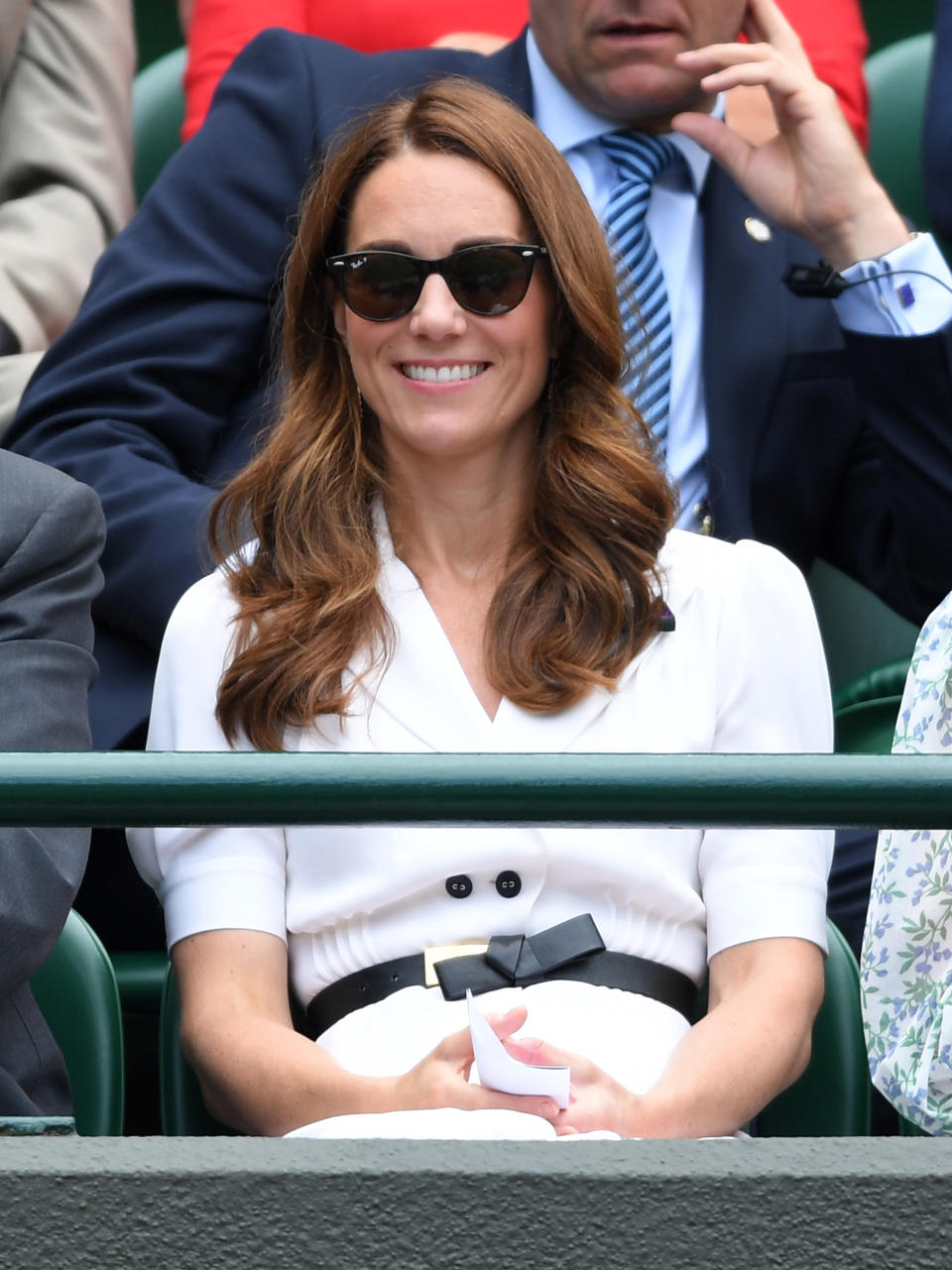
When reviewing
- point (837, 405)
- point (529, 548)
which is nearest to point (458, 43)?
point (837, 405)

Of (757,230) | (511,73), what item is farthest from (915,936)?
(511,73)

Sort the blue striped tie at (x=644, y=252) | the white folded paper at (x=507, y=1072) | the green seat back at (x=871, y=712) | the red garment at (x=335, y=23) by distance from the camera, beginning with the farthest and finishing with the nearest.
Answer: the red garment at (x=335, y=23) < the blue striped tie at (x=644, y=252) < the green seat back at (x=871, y=712) < the white folded paper at (x=507, y=1072)

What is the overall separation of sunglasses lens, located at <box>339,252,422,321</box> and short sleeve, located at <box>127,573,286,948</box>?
0.33m

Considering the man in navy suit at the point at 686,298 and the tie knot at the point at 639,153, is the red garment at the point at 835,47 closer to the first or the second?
the man in navy suit at the point at 686,298

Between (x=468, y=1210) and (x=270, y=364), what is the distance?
1.72 meters

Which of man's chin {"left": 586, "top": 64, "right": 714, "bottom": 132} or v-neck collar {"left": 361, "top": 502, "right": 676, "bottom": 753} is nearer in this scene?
v-neck collar {"left": 361, "top": 502, "right": 676, "bottom": 753}

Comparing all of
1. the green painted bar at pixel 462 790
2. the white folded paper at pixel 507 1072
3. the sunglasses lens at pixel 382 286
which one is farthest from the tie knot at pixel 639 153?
the green painted bar at pixel 462 790

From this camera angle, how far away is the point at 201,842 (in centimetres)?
212

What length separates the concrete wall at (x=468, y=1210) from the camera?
4.39 ft

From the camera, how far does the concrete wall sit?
1.34m

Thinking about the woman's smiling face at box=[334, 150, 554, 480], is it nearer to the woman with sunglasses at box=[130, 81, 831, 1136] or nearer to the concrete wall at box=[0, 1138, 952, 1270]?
the woman with sunglasses at box=[130, 81, 831, 1136]

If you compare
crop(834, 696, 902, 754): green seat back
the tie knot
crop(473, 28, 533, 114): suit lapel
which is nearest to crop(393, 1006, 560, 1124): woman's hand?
crop(834, 696, 902, 754): green seat back

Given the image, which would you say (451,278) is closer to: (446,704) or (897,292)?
(446,704)

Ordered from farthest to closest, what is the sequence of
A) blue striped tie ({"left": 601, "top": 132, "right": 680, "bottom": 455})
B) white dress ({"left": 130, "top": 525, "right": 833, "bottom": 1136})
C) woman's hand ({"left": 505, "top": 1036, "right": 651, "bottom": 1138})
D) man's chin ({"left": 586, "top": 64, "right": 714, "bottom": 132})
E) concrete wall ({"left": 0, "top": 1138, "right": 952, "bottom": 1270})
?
man's chin ({"left": 586, "top": 64, "right": 714, "bottom": 132}) < blue striped tie ({"left": 601, "top": 132, "right": 680, "bottom": 455}) < white dress ({"left": 130, "top": 525, "right": 833, "bottom": 1136}) < woman's hand ({"left": 505, "top": 1036, "right": 651, "bottom": 1138}) < concrete wall ({"left": 0, "top": 1138, "right": 952, "bottom": 1270})
